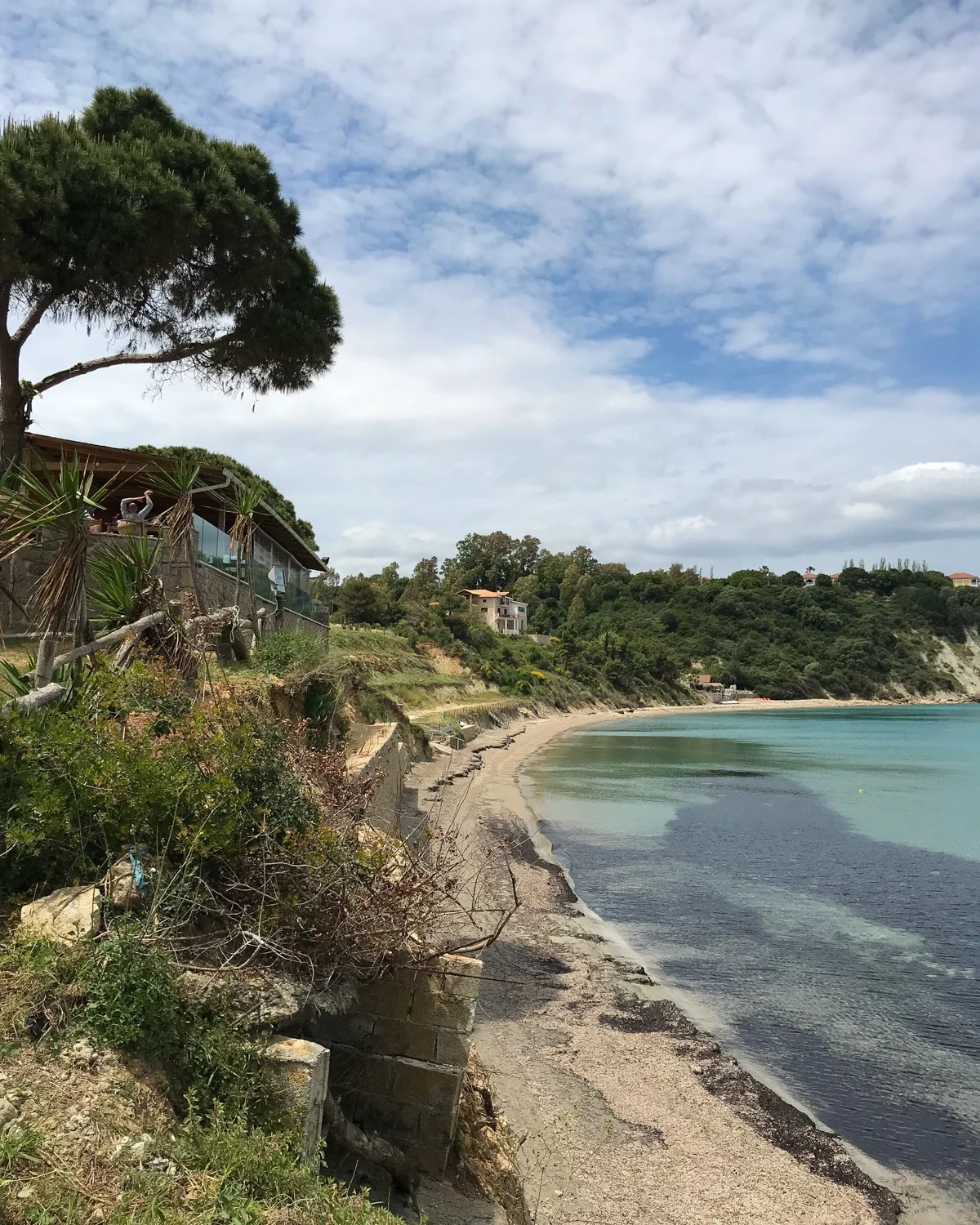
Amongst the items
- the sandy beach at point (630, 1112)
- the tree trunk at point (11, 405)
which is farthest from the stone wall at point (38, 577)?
the sandy beach at point (630, 1112)

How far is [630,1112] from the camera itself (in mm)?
9984

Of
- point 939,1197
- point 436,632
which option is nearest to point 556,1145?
point 939,1197

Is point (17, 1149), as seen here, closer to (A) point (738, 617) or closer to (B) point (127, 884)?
(B) point (127, 884)

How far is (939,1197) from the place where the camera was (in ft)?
29.2

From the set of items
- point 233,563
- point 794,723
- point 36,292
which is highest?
point 36,292

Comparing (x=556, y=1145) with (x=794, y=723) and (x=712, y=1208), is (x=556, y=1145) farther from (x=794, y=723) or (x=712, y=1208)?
(x=794, y=723)

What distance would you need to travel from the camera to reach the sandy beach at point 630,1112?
838cm

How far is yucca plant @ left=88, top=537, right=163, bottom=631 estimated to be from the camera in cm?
862

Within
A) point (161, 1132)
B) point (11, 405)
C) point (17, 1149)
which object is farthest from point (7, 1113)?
point (11, 405)

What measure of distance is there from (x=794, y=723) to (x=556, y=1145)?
292 feet

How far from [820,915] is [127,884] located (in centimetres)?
1690

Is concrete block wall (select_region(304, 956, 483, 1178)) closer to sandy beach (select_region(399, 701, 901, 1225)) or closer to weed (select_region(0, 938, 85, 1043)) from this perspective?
sandy beach (select_region(399, 701, 901, 1225))

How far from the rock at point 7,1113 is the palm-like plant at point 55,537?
3.64 metres

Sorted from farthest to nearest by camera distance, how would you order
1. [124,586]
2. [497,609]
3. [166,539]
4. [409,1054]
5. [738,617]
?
[738,617], [497,609], [166,539], [124,586], [409,1054]
